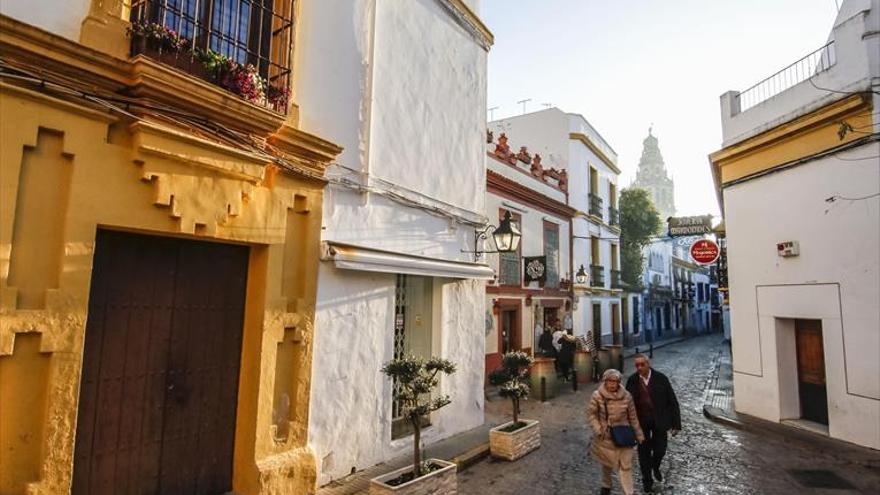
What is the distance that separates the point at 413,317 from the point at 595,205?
15.5m

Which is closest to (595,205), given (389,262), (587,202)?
(587,202)

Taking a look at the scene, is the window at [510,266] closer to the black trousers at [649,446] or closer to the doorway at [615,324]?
the black trousers at [649,446]

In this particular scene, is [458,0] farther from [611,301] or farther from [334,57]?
[611,301]

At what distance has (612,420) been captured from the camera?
210 inches

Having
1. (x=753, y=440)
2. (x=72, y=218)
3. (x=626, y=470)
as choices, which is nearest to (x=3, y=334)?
(x=72, y=218)

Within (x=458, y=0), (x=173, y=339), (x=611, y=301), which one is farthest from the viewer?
(x=611, y=301)

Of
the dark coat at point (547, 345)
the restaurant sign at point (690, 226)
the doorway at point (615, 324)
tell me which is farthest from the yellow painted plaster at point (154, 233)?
the doorway at point (615, 324)

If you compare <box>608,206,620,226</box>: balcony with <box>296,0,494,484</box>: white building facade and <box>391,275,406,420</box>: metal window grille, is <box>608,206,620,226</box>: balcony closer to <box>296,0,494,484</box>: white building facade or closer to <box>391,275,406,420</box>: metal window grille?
<box>296,0,494,484</box>: white building facade

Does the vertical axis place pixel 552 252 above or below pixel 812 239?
above

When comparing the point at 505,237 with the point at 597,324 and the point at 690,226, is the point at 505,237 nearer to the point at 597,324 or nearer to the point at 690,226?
the point at 690,226

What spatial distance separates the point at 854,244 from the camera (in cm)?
785

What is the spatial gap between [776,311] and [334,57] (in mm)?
9171

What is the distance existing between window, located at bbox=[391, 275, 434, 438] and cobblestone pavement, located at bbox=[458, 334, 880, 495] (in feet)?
5.73

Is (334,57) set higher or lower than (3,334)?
higher
